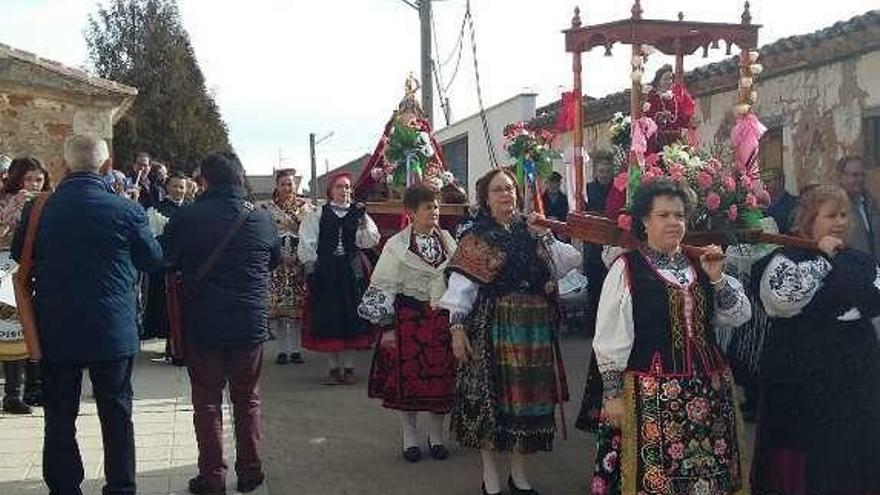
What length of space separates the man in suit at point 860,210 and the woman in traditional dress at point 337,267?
3829 millimetres

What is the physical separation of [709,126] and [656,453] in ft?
29.1

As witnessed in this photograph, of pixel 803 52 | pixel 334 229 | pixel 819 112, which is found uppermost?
pixel 803 52

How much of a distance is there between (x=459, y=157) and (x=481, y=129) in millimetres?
1956

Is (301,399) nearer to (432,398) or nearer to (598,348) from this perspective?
(432,398)

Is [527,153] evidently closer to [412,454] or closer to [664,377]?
[412,454]

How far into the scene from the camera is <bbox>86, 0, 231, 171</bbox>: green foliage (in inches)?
1088

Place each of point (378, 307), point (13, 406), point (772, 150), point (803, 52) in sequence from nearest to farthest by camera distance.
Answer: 1. point (378, 307)
2. point (13, 406)
3. point (803, 52)
4. point (772, 150)

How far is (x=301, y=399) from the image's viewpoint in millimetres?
8109

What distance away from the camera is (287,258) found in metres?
9.73

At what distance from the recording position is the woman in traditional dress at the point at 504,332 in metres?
5.13

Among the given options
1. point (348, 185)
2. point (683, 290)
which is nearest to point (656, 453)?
point (683, 290)

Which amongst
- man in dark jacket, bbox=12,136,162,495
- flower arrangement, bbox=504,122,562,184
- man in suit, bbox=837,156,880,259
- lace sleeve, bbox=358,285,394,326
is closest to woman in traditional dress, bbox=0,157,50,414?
man in dark jacket, bbox=12,136,162,495

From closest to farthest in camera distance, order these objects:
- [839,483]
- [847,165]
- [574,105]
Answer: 1. [839,483]
2. [574,105]
3. [847,165]

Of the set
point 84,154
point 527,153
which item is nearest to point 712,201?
point 84,154
